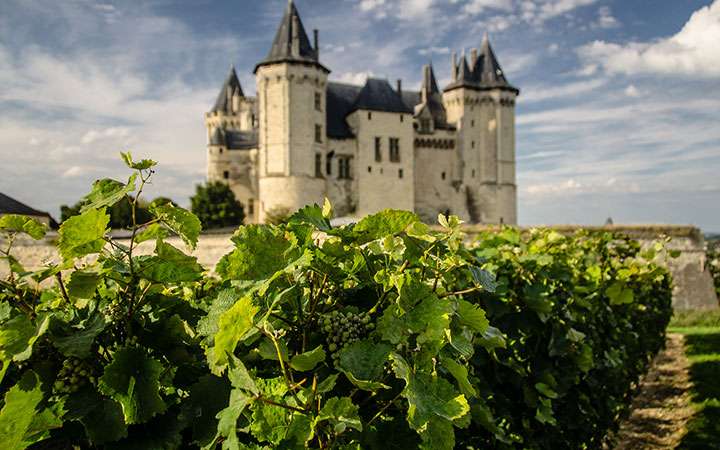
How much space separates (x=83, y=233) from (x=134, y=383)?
34 centimetres

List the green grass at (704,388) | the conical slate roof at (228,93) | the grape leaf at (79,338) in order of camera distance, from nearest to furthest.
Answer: the grape leaf at (79,338) → the green grass at (704,388) → the conical slate roof at (228,93)

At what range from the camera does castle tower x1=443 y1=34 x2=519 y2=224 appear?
47.4 meters

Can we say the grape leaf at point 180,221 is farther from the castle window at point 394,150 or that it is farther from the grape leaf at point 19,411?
the castle window at point 394,150

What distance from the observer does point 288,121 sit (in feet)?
132

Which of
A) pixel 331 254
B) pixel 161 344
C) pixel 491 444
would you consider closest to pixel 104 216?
pixel 161 344

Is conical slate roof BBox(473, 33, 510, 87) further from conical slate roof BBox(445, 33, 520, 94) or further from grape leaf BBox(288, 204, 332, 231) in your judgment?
grape leaf BBox(288, 204, 332, 231)

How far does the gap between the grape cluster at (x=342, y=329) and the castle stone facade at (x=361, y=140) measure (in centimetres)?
3812

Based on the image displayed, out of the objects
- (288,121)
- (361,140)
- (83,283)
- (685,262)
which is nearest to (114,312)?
(83,283)

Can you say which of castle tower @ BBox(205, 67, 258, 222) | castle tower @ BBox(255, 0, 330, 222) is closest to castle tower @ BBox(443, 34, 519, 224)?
castle tower @ BBox(255, 0, 330, 222)

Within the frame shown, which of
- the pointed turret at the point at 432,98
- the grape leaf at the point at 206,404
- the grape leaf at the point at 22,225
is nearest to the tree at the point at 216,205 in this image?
the pointed turret at the point at 432,98

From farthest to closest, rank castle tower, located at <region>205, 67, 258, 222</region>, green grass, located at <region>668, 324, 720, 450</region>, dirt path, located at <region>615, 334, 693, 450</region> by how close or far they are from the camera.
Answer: castle tower, located at <region>205, 67, 258, 222</region> → dirt path, located at <region>615, 334, 693, 450</region> → green grass, located at <region>668, 324, 720, 450</region>

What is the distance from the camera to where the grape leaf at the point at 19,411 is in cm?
120

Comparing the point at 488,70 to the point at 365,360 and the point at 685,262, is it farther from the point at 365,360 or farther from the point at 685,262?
the point at 365,360

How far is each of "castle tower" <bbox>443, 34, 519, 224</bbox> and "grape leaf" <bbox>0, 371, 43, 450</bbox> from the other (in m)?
47.4
